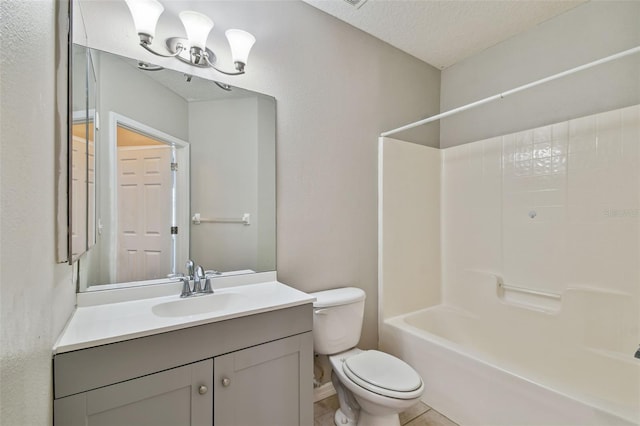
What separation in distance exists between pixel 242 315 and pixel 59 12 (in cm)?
114

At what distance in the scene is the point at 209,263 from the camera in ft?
5.08

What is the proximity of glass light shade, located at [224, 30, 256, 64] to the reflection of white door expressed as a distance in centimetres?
60

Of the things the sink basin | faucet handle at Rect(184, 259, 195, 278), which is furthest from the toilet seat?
faucet handle at Rect(184, 259, 195, 278)

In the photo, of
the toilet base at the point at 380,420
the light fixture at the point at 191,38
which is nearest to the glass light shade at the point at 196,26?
the light fixture at the point at 191,38

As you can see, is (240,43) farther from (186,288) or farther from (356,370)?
(356,370)

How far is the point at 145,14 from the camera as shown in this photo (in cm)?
126

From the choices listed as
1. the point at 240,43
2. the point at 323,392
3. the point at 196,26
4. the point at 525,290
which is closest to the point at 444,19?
the point at 240,43

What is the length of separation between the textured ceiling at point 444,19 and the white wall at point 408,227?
2.58ft

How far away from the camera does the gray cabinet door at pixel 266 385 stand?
1.11m

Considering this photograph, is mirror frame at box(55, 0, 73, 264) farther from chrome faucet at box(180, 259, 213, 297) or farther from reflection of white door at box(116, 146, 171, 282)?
chrome faucet at box(180, 259, 213, 297)

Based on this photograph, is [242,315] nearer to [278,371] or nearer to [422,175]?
[278,371]

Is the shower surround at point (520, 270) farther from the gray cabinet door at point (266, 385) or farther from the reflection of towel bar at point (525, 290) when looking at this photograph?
the gray cabinet door at point (266, 385)

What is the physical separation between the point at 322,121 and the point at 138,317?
1478mm

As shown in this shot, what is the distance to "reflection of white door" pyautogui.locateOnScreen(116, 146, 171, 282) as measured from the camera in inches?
52.1
